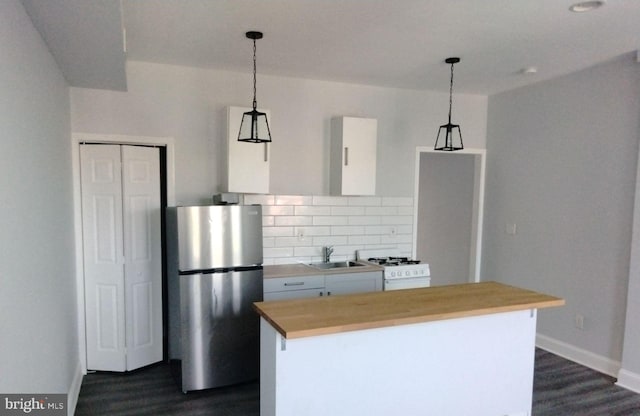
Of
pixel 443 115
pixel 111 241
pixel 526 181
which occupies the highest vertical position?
pixel 443 115

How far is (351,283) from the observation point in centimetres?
401

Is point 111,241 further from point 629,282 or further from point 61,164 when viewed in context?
point 629,282

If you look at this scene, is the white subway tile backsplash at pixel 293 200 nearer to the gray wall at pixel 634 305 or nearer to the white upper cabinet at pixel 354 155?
the white upper cabinet at pixel 354 155

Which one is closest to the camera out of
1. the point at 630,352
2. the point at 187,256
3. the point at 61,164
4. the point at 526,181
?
the point at 61,164

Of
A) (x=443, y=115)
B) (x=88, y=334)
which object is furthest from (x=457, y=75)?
(x=88, y=334)

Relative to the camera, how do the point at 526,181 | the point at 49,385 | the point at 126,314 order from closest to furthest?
the point at 49,385 < the point at 126,314 < the point at 526,181

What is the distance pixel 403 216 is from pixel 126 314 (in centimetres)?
305

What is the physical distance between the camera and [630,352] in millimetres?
3520

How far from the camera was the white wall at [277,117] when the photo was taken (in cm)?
377

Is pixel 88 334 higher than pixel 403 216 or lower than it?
lower

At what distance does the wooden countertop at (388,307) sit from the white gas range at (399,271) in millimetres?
1115

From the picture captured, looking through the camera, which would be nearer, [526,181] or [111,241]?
[111,241]

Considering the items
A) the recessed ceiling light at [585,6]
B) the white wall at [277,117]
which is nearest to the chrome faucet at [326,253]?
the white wall at [277,117]

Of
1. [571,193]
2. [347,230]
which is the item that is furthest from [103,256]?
[571,193]
